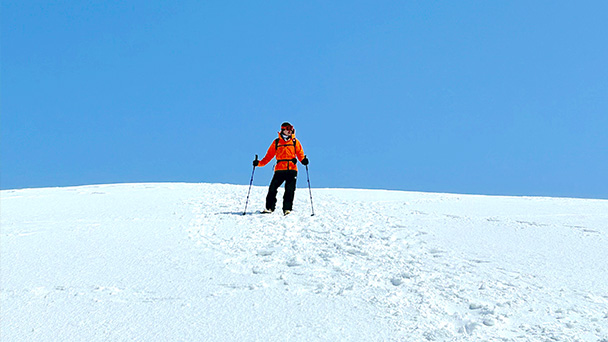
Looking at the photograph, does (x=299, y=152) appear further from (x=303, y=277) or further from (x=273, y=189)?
(x=303, y=277)

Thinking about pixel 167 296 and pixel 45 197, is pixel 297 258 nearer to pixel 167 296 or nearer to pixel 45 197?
pixel 167 296

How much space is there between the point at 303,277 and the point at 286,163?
5.29 metres

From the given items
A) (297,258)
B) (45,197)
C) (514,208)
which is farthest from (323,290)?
(45,197)

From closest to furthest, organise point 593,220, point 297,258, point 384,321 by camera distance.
→ point 384,321, point 297,258, point 593,220

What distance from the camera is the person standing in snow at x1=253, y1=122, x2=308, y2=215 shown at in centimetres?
986

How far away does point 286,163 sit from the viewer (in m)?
9.97

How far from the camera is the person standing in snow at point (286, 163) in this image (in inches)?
388

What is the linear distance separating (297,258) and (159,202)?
643cm

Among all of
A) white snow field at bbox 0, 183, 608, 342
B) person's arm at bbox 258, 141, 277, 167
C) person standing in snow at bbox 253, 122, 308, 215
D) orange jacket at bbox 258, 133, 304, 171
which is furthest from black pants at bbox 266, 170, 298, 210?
white snow field at bbox 0, 183, 608, 342

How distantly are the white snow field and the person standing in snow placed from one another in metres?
0.69

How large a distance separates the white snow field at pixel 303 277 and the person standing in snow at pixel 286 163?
686 millimetres

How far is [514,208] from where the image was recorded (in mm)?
10664

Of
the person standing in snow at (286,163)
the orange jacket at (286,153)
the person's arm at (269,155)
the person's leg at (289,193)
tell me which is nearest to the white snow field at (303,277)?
the person's leg at (289,193)

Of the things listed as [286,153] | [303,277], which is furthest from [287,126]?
[303,277]
